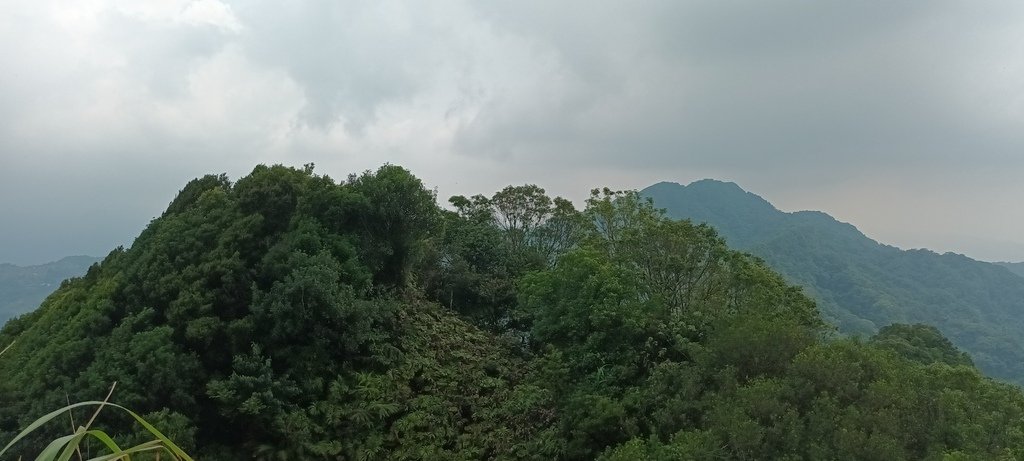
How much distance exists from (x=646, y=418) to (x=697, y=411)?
46.0 inches

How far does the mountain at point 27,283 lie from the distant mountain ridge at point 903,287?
12727cm

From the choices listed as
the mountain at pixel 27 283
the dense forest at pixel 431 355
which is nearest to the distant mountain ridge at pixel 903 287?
the dense forest at pixel 431 355

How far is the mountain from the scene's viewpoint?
124 m

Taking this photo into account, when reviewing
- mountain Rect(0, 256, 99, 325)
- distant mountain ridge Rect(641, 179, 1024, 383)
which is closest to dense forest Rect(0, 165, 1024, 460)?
distant mountain ridge Rect(641, 179, 1024, 383)

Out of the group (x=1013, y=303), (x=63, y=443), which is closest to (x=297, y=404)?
(x=63, y=443)

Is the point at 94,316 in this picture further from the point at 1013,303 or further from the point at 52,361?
the point at 1013,303

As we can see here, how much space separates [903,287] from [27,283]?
177 metres

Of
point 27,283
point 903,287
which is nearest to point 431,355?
point 903,287

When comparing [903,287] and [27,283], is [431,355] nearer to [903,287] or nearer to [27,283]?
[903,287]

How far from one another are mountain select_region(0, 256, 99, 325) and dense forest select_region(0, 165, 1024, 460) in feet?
419

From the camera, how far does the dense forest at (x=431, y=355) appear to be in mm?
10219

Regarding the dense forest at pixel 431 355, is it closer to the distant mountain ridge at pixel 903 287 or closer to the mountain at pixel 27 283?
the distant mountain ridge at pixel 903 287

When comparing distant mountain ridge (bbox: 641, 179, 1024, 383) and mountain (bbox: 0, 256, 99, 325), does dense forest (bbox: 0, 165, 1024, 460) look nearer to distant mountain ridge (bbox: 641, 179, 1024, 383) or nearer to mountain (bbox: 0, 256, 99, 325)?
distant mountain ridge (bbox: 641, 179, 1024, 383)

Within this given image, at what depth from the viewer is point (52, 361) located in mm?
13992
